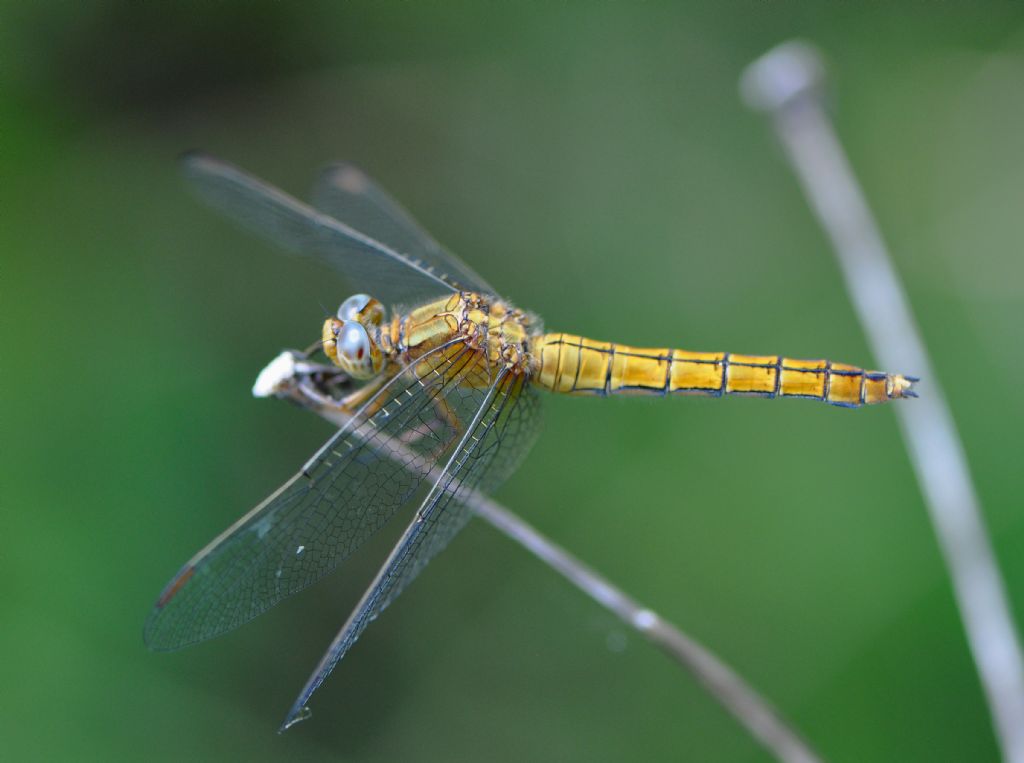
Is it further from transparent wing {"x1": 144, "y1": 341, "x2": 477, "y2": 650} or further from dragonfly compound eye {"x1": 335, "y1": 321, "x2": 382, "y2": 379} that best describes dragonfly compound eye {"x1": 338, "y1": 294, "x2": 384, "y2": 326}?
transparent wing {"x1": 144, "y1": 341, "x2": 477, "y2": 650}

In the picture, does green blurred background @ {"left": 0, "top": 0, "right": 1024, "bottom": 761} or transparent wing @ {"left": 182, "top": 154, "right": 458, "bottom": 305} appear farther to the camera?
green blurred background @ {"left": 0, "top": 0, "right": 1024, "bottom": 761}

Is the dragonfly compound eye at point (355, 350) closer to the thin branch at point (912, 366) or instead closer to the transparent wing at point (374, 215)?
the transparent wing at point (374, 215)

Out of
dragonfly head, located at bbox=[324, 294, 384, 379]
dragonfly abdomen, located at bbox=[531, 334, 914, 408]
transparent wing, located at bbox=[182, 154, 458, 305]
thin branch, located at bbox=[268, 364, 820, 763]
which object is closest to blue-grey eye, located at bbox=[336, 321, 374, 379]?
dragonfly head, located at bbox=[324, 294, 384, 379]

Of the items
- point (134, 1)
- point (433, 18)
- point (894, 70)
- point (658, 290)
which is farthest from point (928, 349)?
point (134, 1)

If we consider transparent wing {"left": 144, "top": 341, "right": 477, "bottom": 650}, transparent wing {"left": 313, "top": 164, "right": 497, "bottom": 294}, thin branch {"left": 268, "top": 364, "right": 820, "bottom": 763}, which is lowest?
transparent wing {"left": 144, "top": 341, "right": 477, "bottom": 650}

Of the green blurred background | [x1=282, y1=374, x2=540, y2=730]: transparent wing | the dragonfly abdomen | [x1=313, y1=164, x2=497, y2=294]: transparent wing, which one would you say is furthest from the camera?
the green blurred background

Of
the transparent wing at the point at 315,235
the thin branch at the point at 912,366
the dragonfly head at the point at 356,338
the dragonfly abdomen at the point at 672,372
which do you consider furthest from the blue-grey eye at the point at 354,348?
the thin branch at the point at 912,366

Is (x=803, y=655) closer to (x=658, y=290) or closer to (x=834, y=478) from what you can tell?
(x=834, y=478)
